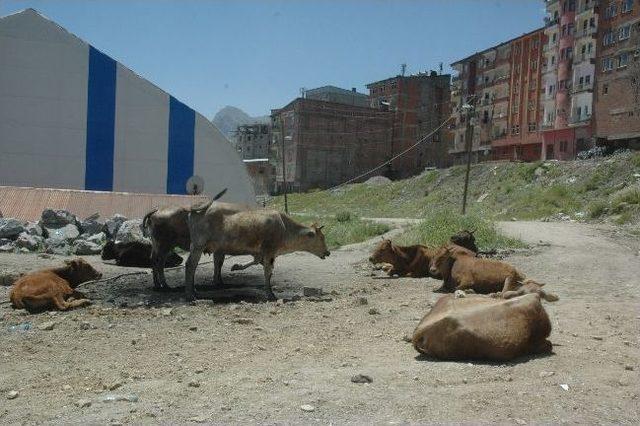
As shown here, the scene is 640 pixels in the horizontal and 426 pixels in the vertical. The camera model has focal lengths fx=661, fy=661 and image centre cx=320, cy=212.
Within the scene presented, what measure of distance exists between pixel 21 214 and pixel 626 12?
53.4m

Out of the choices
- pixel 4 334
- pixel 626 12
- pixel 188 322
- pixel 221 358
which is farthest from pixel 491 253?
pixel 626 12

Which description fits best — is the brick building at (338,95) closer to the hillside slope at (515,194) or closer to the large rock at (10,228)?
the hillside slope at (515,194)

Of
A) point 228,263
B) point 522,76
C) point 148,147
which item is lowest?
point 228,263

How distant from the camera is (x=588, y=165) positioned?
4856 centimetres

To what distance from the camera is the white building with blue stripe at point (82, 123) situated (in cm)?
3103

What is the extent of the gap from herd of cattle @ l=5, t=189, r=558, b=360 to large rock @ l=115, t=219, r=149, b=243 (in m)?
6.24

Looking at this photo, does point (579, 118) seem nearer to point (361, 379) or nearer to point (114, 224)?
point (114, 224)

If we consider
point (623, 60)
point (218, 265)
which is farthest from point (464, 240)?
point (623, 60)

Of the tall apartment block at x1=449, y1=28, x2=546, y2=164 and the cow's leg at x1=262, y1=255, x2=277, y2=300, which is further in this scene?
the tall apartment block at x1=449, y1=28, x2=546, y2=164

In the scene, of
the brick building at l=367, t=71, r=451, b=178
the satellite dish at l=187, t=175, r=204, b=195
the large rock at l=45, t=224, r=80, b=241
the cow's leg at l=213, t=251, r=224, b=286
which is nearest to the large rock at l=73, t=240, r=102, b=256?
the large rock at l=45, t=224, r=80, b=241

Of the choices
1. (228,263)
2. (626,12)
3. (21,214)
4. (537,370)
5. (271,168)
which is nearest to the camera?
(537,370)

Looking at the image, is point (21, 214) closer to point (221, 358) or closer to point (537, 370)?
point (221, 358)

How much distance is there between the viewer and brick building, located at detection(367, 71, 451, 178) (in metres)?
91.8

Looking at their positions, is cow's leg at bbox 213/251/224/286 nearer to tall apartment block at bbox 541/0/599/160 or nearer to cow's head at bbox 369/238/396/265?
cow's head at bbox 369/238/396/265
